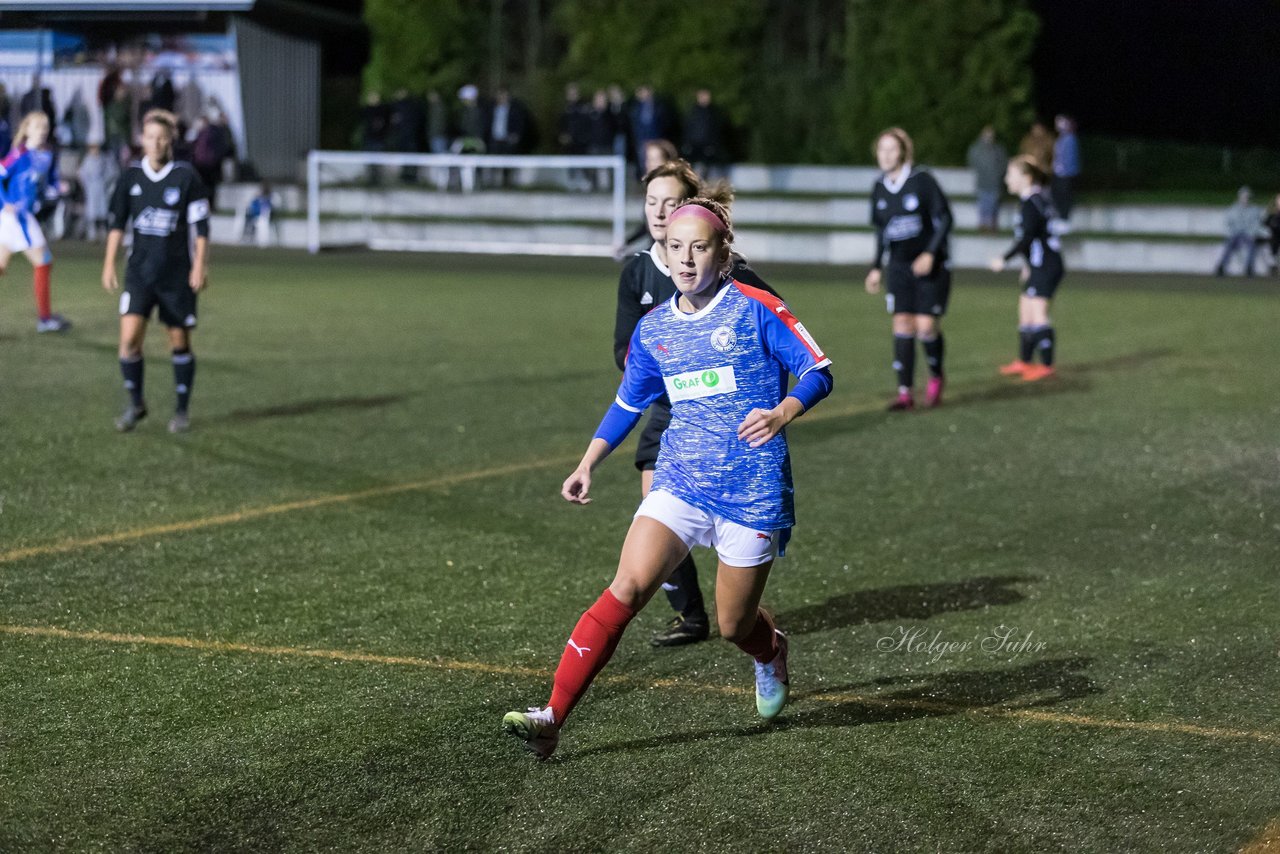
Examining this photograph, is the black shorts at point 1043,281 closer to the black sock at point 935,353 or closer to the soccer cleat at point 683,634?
the black sock at point 935,353

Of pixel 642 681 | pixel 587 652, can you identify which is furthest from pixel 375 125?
pixel 587 652

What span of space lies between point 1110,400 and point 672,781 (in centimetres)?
886

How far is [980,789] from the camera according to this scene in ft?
14.9

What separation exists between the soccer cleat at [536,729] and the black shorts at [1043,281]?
10.2 meters

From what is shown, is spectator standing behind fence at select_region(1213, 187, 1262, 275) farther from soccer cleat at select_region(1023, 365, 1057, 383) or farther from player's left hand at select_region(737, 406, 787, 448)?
player's left hand at select_region(737, 406, 787, 448)

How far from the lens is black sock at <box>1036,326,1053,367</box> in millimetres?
13945

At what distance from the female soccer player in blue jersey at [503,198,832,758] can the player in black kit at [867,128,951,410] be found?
6965mm

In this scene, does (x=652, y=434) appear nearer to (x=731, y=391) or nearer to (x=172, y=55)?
(x=731, y=391)

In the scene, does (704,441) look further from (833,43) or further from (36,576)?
(833,43)

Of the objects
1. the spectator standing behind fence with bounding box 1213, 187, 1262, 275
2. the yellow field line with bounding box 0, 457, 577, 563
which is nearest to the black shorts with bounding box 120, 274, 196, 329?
the yellow field line with bounding box 0, 457, 577, 563

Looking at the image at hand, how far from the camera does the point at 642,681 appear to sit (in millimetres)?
5559

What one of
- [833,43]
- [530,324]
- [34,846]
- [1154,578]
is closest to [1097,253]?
[833,43]

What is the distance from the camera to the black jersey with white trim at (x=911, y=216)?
11781 mm

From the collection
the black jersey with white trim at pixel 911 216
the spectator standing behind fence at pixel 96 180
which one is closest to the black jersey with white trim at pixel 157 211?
the black jersey with white trim at pixel 911 216
